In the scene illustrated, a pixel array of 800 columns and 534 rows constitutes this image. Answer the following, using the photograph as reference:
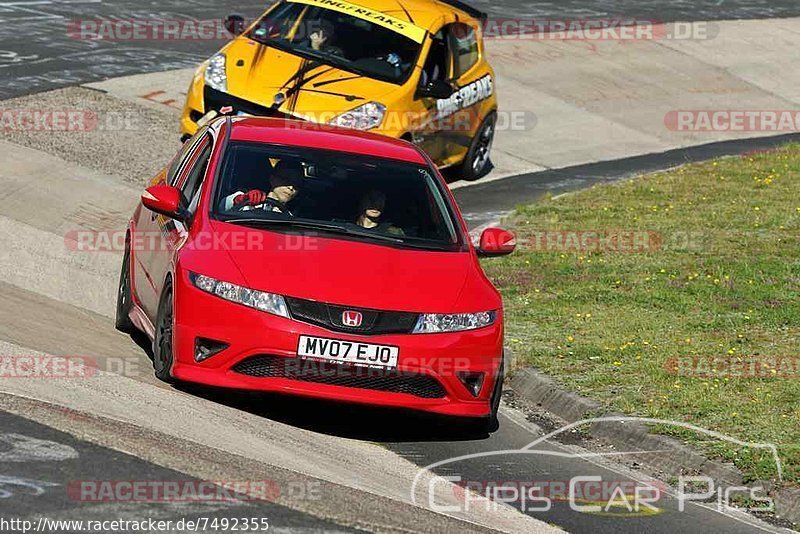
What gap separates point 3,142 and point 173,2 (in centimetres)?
1071

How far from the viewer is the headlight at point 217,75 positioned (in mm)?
15922

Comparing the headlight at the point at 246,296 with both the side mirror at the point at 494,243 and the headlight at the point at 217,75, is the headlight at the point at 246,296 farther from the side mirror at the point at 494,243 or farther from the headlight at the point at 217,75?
the headlight at the point at 217,75

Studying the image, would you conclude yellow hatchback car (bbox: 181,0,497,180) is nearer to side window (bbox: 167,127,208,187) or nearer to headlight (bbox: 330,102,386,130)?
headlight (bbox: 330,102,386,130)

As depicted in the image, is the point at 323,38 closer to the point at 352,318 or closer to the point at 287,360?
the point at 352,318

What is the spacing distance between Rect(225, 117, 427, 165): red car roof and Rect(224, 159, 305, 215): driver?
35 cm

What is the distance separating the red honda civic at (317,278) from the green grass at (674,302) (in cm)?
127

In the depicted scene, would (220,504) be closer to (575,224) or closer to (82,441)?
(82,441)

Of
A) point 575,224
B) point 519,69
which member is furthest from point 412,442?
point 519,69

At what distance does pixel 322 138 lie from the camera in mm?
10555

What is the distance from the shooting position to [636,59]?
27281 millimetres

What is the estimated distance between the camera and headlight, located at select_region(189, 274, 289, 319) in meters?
8.70

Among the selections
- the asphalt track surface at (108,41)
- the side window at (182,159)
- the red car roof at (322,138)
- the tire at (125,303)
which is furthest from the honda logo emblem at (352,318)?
the asphalt track surface at (108,41)

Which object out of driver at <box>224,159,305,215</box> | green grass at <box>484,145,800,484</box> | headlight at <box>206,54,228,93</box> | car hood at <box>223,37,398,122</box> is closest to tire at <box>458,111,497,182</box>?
green grass at <box>484,145,800,484</box>

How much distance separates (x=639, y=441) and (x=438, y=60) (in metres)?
8.78
